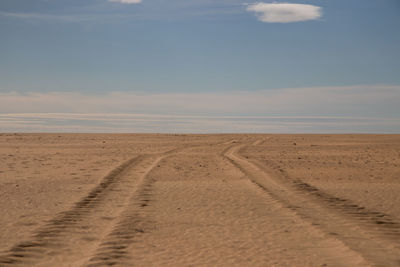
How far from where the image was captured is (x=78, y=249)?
7457mm

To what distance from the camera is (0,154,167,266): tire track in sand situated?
7.00m

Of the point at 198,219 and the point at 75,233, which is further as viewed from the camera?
the point at 198,219

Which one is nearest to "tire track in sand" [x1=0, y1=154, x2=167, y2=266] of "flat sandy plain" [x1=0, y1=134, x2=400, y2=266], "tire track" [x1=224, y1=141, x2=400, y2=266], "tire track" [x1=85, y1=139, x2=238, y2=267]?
"flat sandy plain" [x1=0, y1=134, x2=400, y2=266]

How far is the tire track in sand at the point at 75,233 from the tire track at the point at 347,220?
4.57 metres

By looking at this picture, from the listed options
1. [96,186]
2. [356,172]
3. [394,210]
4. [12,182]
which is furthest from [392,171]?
[12,182]

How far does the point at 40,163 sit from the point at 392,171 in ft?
59.5

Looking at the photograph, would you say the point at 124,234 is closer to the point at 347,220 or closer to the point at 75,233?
the point at 75,233

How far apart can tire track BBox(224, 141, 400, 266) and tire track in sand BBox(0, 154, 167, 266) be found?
4.57m

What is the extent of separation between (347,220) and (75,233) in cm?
595

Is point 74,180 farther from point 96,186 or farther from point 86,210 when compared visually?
point 86,210

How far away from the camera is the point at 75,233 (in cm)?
851

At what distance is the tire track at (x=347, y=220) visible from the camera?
733 centimetres

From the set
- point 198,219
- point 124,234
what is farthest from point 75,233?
point 198,219

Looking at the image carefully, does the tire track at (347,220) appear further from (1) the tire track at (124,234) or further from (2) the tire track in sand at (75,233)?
(2) the tire track in sand at (75,233)
